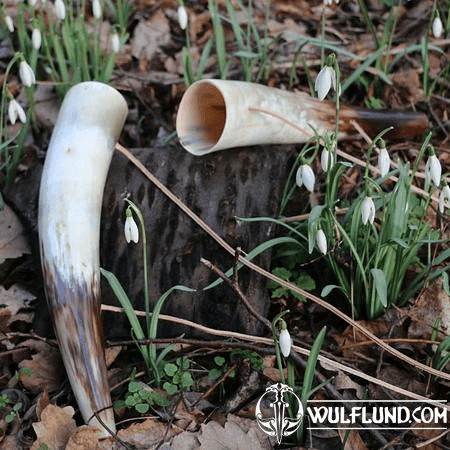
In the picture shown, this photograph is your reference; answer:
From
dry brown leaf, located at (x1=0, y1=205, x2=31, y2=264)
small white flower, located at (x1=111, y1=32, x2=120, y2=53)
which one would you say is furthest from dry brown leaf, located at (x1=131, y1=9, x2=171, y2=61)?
dry brown leaf, located at (x1=0, y1=205, x2=31, y2=264)

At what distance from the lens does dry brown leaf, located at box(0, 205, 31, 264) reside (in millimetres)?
2967

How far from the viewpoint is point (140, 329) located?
254cm

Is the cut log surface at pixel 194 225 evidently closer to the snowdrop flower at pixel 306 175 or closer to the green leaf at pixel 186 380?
the green leaf at pixel 186 380

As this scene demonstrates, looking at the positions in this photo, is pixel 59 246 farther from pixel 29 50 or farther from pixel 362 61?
pixel 362 61

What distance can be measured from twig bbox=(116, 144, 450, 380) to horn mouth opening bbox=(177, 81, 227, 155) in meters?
0.20

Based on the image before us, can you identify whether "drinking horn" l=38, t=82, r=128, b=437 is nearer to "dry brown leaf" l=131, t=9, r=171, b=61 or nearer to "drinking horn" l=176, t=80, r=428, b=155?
"drinking horn" l=176, t=80, r=428, b=155

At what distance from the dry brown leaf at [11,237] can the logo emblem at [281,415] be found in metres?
1.23

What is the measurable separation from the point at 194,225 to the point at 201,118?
488 mm

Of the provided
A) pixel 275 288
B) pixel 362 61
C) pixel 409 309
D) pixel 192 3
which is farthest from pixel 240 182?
pixel 192 3

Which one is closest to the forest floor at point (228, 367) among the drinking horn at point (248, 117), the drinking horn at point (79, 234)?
the drinking horn at point (79, 234)

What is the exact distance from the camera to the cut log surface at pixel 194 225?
278 cm

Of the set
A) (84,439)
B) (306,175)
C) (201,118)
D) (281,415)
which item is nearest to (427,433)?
(281,415)

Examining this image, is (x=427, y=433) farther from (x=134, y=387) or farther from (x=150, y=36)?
(x=150, y=36)

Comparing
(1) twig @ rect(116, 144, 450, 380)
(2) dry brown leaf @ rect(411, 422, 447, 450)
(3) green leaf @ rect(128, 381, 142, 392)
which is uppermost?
(1) twig @ rect(116, 144, 450, 380)
